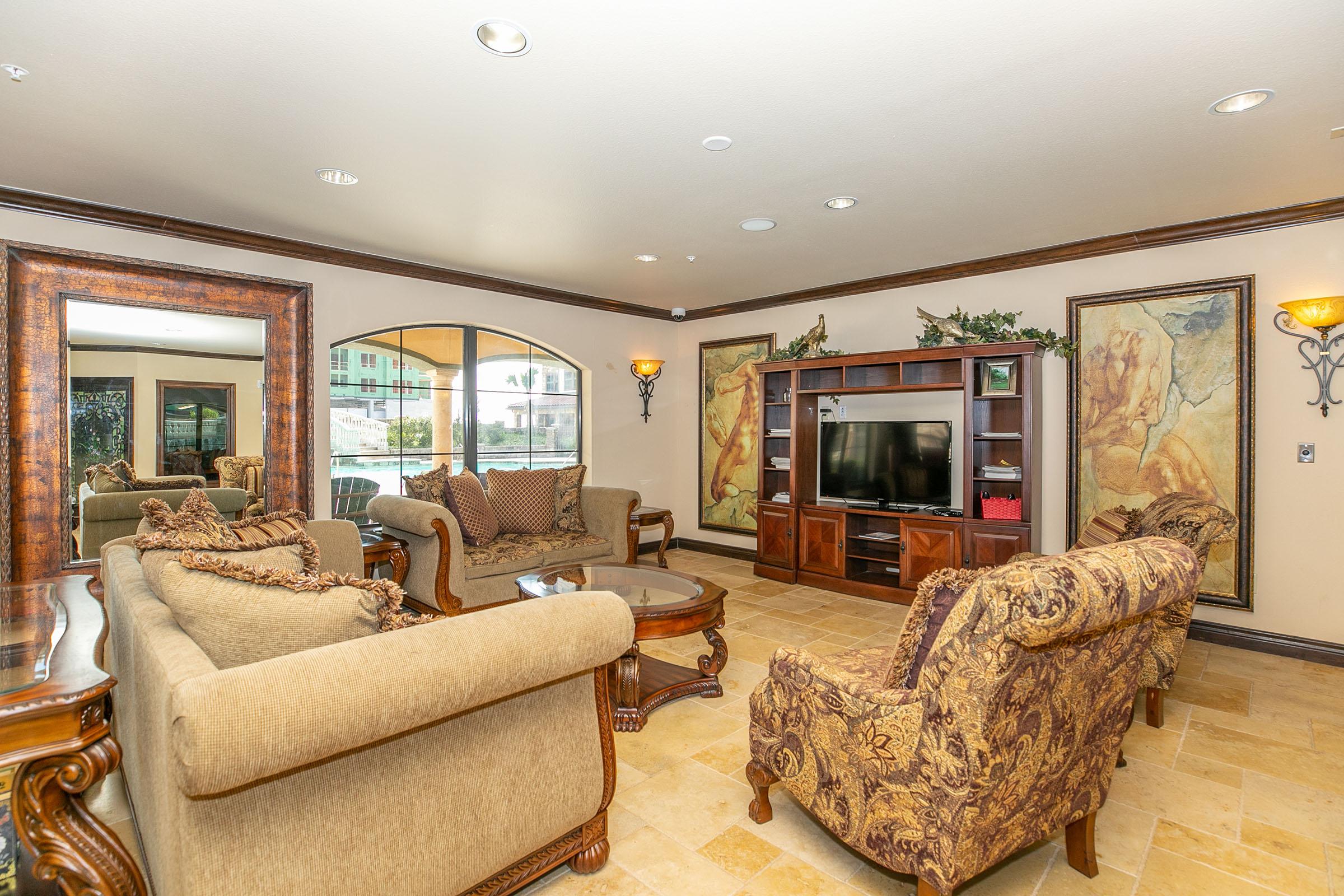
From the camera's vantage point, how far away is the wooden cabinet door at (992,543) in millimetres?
4539

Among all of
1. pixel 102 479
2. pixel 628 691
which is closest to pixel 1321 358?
pixel 628 691

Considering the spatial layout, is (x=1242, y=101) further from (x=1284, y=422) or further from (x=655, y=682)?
(x=655, y=682)

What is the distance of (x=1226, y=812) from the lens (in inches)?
91.0

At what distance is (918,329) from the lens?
539 cm

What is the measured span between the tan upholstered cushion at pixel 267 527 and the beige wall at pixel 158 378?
2176mm

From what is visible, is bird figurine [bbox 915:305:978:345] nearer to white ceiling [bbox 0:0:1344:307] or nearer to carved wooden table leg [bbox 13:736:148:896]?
white ceiling [bbox 0:0:1344:307]

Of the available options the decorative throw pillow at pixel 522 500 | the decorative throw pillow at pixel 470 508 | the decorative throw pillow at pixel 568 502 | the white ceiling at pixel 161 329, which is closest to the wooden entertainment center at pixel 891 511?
the decorative throw pillow at pixel 568 502

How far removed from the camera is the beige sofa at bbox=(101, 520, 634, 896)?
4.06 feet

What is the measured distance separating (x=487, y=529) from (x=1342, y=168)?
17.1 ft

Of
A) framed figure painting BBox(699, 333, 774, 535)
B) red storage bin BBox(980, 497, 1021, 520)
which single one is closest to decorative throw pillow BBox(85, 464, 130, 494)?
framed figure painting BBox(699, 333, 774, 535)

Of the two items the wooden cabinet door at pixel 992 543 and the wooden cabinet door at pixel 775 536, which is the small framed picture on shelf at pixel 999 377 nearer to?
the wooden cabinet door at pixel 992 543

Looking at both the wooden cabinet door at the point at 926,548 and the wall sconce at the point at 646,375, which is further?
the wall sconce at the point at 646,375

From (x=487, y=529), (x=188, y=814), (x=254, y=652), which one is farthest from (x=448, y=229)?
(x=188, y=814)

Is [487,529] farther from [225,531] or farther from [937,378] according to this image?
[937,378]
